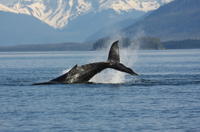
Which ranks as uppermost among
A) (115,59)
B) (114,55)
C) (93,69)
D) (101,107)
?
(114,55)

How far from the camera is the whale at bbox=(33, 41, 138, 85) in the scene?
47688 millimetres

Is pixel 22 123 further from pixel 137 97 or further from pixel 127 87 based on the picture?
pixel 127 87

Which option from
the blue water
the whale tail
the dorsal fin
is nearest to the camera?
the blue water

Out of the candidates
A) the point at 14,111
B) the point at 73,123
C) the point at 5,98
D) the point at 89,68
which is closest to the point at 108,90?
the point at 89,68

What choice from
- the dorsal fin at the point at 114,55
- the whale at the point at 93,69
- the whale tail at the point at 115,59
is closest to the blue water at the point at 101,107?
the whale at the point at 93,69

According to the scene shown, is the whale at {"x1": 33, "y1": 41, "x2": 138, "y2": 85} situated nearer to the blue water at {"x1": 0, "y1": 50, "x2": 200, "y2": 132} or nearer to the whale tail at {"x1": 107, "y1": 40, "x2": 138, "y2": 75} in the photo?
the whale tail at {"x1": 107, "y1": 40, "x2": 138, "y2": 75}

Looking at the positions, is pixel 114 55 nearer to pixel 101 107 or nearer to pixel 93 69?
pixel 93 69

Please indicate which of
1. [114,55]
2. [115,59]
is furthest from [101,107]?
[114,55]

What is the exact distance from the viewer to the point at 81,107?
40188 millimetres

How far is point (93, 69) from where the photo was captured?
49031 millimetres

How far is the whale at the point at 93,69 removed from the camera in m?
47.7

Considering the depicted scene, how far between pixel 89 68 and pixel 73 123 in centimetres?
1555

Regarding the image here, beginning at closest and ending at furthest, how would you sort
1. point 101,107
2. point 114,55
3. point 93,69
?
point 101,107, point 114,55, point 93,69

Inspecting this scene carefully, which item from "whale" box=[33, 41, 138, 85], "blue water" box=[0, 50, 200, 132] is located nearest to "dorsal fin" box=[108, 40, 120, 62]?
"whale" box=[33, 41, 138, 85]
